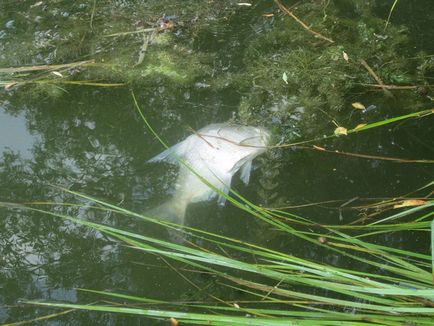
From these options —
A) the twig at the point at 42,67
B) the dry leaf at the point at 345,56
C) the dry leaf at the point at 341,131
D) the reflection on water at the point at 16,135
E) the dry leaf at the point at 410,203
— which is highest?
the twig at the point at 42,67

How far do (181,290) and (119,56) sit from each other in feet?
4.83

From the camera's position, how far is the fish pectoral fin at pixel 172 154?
93.2 inches

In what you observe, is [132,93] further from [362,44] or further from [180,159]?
[362,44]

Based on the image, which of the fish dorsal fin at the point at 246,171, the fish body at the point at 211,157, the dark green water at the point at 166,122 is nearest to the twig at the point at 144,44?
the dark green water at the point at 166,122

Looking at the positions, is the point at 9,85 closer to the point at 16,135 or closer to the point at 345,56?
the point at 16,135

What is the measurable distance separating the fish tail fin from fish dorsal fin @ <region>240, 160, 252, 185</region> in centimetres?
30

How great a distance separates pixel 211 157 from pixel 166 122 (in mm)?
341

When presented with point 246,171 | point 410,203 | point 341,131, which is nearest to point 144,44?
point 246,171

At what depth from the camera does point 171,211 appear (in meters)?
2.20

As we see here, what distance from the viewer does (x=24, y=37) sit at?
9.79ft

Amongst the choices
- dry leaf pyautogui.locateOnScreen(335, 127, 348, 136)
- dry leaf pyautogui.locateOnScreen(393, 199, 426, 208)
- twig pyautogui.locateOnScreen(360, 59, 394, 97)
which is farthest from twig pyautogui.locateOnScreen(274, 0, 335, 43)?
dry leaf pyautogui.locateOnScreen(393, 199, 426, 208)

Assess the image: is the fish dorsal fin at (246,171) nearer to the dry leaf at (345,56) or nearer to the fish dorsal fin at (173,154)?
the fish dorsal fin at (173,154)

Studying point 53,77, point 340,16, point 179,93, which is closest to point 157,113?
point 179,93

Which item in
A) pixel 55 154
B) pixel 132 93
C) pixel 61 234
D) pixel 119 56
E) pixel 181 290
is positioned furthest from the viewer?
pixel 119 56
